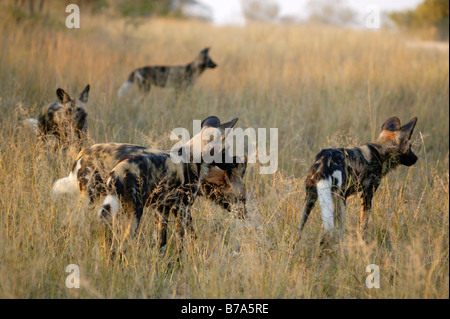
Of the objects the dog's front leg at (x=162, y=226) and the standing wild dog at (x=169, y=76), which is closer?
the dog's front leg at (x=162, y=226)

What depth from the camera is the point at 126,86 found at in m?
7.33

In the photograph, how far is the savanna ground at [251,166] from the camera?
9.59ft

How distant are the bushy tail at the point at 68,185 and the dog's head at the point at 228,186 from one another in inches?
38.3

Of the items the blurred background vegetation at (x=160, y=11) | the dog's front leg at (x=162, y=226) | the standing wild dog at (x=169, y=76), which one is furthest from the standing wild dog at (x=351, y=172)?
the blurred background vegetation at (x=160, y=11)

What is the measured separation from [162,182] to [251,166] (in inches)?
65.8

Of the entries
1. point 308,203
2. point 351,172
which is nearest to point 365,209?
point 351,172

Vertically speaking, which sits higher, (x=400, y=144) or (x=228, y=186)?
(x=400, y=144)

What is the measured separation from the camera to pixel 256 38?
45.8 feet

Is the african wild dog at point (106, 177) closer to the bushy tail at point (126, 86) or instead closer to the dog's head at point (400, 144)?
the dog's head at point (400, 144)

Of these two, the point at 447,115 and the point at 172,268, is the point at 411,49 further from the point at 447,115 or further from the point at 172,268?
the point at 172,268

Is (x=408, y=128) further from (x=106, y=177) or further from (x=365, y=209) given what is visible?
(x=106, y=177)

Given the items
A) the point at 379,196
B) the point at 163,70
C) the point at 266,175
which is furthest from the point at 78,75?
the point at 379,196

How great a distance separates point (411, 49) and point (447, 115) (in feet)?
14.2

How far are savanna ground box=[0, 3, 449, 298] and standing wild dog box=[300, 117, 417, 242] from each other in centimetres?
20
